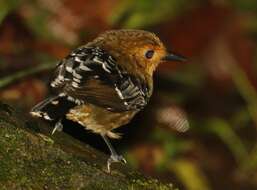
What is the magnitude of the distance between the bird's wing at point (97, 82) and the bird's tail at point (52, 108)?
52mm

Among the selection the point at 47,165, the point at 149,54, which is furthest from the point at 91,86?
the point at 149,54

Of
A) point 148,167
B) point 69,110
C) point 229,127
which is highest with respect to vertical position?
point 69,110

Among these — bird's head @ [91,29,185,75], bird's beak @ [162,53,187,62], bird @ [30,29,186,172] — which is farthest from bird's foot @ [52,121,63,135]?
bird's beak @ [162,53,187,62]

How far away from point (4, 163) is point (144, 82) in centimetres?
193

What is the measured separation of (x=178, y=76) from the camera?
9352mm

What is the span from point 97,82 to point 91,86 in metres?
0.07

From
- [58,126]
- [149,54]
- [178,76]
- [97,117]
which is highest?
[149,54]

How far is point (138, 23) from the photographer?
871cm

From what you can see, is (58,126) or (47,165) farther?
A: (58,126)

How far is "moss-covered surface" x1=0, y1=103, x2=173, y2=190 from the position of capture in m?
4.66

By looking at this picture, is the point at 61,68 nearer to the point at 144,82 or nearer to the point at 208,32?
the point at 144,82

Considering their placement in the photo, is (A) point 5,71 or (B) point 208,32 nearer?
(A) point 5,71

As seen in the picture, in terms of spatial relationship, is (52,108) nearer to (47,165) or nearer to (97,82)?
(97,82)

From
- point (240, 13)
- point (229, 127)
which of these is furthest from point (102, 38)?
point (240, 13)
